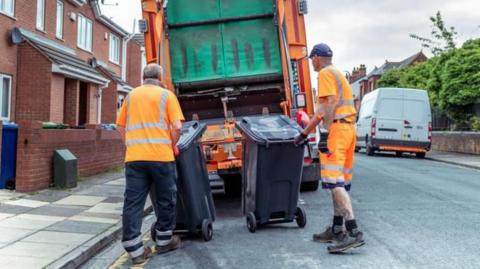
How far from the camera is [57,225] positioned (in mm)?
6738

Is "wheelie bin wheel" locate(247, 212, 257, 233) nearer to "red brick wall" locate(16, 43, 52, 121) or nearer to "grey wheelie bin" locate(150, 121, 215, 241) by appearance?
"grey wheelie bin" locate(150, 121, 215, 241)

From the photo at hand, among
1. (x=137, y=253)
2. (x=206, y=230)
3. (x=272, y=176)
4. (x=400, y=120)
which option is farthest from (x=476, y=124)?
(x=137, y=253)

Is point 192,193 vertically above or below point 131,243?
above

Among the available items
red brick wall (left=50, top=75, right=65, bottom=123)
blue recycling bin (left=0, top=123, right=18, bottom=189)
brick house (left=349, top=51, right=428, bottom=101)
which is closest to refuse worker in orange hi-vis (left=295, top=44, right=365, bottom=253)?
blue recycling bin (left=0, top=123, right=18, bottom=189)

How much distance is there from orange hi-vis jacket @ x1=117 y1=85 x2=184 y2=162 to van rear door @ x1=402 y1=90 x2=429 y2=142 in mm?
16388

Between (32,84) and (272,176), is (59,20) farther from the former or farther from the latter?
(272,176)

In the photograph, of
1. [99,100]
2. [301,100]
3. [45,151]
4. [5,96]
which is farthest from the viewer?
[99,100]

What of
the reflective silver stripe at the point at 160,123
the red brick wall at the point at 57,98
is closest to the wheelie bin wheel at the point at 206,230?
the reflective silver stripe at the point at 160,123

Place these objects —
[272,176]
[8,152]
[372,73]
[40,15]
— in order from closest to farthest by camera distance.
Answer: [272,176], [8,152], [40,15], [372,73]

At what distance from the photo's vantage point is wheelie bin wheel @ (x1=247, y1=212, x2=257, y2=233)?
21.2 feet

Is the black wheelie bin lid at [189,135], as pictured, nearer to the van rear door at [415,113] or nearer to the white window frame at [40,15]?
the white window frame at [40,15]

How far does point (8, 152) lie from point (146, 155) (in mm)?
4601

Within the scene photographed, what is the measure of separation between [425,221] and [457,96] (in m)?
18.2

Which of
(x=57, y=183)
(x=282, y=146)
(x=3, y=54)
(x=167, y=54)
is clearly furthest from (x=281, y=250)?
(x=3, y=54)
